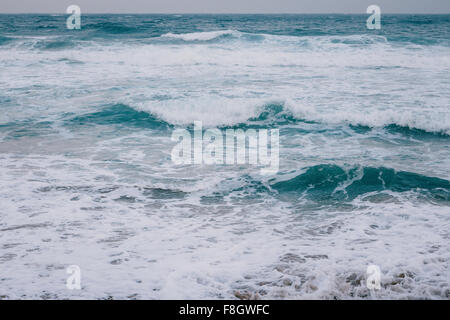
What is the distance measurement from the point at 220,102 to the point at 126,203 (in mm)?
6528

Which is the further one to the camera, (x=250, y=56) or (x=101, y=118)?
(x=250, y=56)

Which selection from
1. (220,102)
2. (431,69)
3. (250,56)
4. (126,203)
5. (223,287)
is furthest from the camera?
(250,56)

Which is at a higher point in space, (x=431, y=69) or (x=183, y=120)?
(x=431, y=69)

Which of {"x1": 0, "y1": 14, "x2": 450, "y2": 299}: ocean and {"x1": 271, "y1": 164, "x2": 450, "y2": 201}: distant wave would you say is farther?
{"x1": 271, "y1": 164, "x2": 450, "y2": 201}: distant wave

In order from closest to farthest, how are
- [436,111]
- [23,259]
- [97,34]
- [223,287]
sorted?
[223,287], [23,259], [436,111], [97,34]

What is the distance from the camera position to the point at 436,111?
10398 mm

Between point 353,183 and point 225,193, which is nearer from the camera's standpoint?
point 225,193

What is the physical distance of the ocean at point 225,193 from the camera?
383cm

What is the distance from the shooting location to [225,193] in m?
6.07

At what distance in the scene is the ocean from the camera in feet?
12.6

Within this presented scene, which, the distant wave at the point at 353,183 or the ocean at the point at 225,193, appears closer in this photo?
the ocean at the point at 225,193
